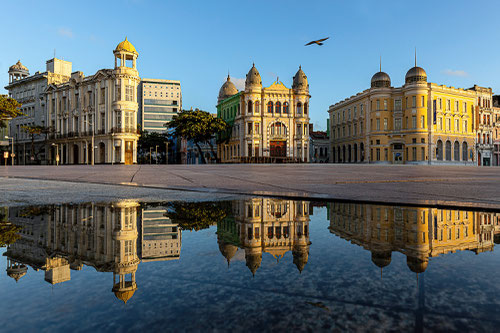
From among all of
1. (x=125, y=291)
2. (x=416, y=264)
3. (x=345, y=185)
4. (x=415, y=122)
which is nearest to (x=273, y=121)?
(x=415, y=122)

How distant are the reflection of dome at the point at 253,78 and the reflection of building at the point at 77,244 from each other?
53.3 meters

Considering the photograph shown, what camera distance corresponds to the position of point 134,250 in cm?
185

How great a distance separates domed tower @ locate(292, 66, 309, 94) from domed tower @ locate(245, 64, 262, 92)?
5.79 meters

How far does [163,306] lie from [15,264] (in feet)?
3.02

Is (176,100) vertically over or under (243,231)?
over


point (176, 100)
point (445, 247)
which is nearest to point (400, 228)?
point (445, 247)

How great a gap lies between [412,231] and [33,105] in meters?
71.0

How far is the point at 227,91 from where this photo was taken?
222ft

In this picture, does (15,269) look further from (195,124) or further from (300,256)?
(195,124)

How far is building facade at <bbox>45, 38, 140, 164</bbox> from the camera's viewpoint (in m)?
47.2

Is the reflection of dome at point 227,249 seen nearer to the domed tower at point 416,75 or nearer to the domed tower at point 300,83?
the domed tower at point 300,83

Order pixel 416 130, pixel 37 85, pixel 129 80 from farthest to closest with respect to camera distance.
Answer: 1. pixel 37 85
2. pixel 416 130
3. pixel 129 80

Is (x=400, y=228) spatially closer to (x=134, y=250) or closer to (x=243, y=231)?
(x=243, y=231)

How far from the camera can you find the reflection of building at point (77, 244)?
4.89 feet
